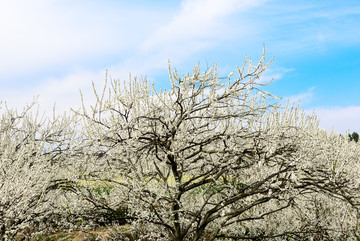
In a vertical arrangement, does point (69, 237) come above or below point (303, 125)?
below

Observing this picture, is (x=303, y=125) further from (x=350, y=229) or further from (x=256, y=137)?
(x=256, y=137)

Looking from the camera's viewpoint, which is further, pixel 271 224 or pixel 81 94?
pixel 271 224

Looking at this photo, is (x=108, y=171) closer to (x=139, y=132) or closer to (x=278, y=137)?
(x=139, y=132)

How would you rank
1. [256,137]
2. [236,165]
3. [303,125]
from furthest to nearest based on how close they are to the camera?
[303,125], [256,137], [236,165]

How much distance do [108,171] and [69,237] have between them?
3626mm

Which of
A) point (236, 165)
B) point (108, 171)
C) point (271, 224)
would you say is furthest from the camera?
point (271, 224)

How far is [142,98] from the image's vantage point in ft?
20.4

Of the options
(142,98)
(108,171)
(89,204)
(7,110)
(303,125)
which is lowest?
(89,204)

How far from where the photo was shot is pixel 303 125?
10312 mm

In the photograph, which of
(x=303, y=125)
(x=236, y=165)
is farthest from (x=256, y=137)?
(x=303, y=125)

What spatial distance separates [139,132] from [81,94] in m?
1.29

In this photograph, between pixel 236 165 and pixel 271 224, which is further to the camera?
pixel 271 224

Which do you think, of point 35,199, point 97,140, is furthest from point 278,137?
point 35,199

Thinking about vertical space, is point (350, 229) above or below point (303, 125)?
below
